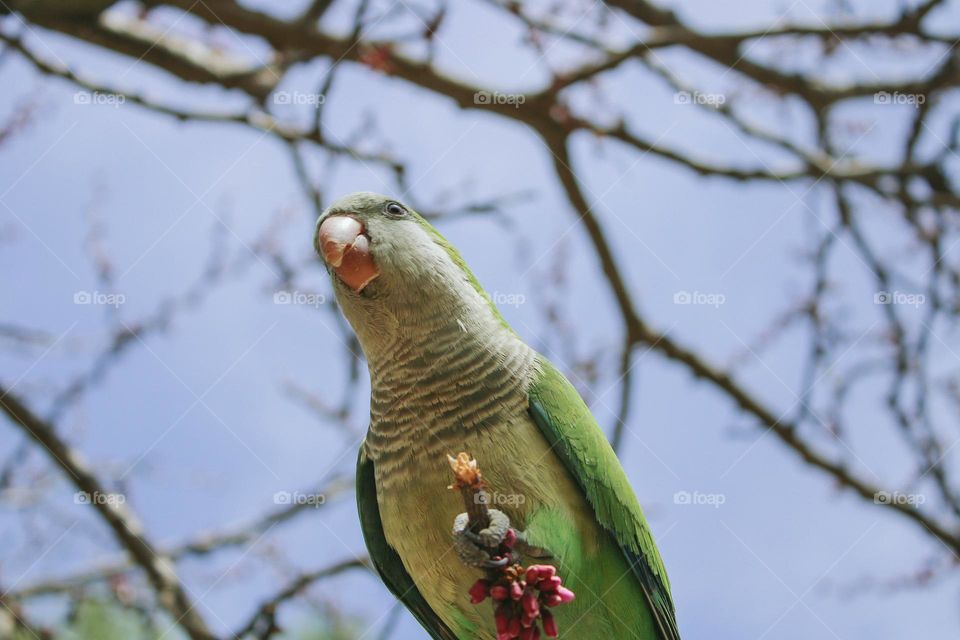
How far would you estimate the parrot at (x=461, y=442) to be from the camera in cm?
288

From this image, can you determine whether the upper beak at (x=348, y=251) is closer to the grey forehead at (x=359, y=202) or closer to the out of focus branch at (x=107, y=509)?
the grey forehead at (x=359, y=202)

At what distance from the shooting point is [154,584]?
415 cm

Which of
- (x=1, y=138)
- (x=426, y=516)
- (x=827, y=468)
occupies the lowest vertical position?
(x=827, y=468)

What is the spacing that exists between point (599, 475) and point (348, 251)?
1.21 meters

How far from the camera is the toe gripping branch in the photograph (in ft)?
7.57

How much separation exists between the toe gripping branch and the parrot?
0.95ft

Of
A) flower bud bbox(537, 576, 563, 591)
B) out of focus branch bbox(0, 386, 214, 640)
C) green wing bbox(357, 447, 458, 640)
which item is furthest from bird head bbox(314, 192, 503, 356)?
out of focus branch bbox(0, 386, 214, 640)

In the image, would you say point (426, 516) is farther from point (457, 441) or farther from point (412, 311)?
point (412, 311)

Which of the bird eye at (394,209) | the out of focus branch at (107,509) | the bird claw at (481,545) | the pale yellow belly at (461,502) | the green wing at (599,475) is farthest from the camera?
the out of focus branch at (107,509)

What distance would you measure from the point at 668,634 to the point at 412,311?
1.56m

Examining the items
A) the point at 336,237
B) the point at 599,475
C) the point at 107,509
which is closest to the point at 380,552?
the point at 599,475

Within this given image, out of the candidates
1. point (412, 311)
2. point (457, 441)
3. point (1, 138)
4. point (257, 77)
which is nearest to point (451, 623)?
point (457, 441)

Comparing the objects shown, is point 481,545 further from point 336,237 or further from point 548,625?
point 336,237

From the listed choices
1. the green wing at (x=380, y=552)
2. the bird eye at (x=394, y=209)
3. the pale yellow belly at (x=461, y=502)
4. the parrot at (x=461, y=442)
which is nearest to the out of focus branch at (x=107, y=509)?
the green wing at (x=380, y=552)
